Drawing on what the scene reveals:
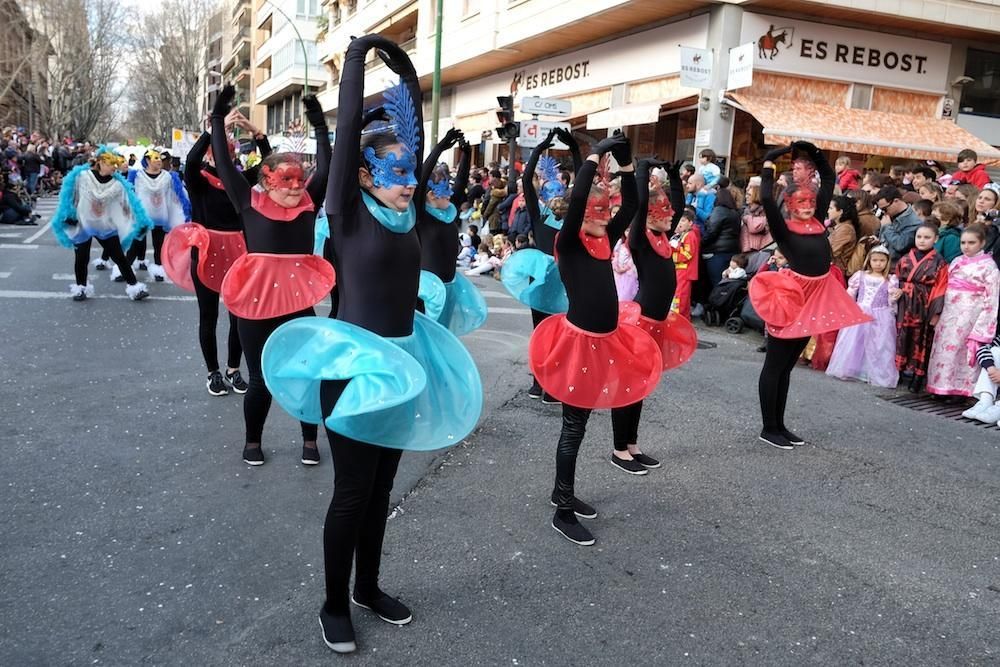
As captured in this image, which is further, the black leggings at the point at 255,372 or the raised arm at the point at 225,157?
the black leggings at the point at 255,372

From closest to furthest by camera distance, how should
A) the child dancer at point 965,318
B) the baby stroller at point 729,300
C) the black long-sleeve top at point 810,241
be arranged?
1. the black long-sleeve top at point 810,241
2. the child dancer at point 965,318
3. the baby stroller at point 729,300

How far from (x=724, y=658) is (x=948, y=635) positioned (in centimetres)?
109

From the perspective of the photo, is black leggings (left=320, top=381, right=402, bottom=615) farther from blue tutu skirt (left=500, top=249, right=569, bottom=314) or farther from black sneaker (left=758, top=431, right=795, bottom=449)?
black sneaker (left=758, top=431, right=795, bottom=449)

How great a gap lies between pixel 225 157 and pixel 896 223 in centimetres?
751

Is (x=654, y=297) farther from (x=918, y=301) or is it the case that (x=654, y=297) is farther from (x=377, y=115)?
(x=918, y=301)

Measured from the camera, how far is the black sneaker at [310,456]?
4.97 meters

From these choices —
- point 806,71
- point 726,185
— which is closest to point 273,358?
point 726,185

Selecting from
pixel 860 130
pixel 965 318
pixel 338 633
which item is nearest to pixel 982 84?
pixel 860 130

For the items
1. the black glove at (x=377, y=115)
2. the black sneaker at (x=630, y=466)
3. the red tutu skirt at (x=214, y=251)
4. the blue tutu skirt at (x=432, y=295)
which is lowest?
the black sneaker at (x=630, y=466)

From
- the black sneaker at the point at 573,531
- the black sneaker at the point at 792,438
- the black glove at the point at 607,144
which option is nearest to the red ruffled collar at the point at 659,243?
the black glove at the point at 607,144

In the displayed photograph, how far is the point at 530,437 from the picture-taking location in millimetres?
5715

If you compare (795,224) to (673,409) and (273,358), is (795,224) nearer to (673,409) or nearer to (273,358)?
(673,409)

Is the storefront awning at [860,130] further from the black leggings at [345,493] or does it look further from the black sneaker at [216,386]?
the black leggings at [345,493]

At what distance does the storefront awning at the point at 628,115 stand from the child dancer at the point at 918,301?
10260 millimetres
